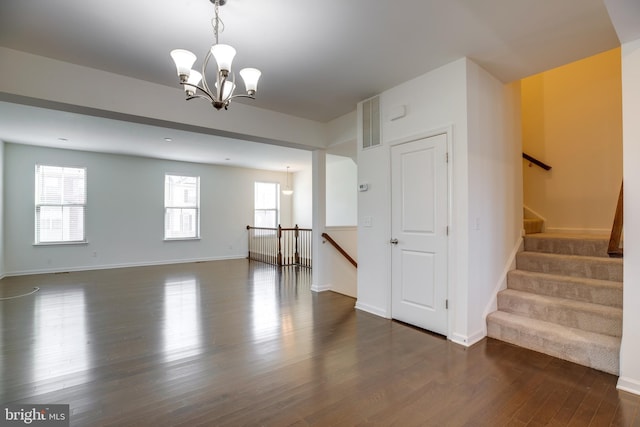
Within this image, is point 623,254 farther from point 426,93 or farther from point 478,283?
point 426,93

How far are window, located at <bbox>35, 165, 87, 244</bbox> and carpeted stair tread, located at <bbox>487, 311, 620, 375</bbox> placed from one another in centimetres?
835

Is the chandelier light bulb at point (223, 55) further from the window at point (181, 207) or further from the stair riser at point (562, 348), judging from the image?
the window at point (181, 207)

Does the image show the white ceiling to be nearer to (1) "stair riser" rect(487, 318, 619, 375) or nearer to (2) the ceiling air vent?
(2) the ceiling air vent

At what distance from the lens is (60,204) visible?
6707mm

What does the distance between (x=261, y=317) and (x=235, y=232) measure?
5.76m

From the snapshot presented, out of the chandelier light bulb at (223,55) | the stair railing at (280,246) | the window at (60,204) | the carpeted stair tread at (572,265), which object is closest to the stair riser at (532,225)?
the carpeted stair tread at (572,265)

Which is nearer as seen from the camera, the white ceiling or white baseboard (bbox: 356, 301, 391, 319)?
the white ceiling

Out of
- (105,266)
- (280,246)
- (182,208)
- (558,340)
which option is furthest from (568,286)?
(105,266)

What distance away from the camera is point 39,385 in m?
Answer: 2.18

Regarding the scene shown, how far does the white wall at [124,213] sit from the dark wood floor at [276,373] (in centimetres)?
312

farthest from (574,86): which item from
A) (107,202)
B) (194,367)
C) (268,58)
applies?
(107,202)

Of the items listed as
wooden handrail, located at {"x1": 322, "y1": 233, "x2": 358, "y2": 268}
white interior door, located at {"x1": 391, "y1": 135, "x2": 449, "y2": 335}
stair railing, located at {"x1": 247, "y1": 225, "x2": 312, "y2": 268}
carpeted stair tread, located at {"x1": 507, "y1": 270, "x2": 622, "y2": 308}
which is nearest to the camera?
carpeted stair tread, located at {"x1": 507, "y1": 270, "x2": 622, "y2": 308}

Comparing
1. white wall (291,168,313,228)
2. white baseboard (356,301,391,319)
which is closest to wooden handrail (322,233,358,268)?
white baseboard (356,301,391,319)

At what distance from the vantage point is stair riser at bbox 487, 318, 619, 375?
2.34m
